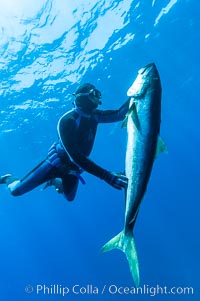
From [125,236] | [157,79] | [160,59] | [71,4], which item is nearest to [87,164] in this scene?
[125,236]

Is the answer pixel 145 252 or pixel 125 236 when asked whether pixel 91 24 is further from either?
pixel 145 252

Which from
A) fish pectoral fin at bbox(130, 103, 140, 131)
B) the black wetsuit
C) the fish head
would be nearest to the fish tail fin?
the black wetsuit

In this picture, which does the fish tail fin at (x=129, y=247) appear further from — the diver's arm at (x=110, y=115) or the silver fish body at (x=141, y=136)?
the diver's arm at (x=110, y=115)

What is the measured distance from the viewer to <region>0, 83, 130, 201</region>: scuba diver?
4.27m

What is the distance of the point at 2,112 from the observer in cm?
2095

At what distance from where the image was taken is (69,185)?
617 centimetres

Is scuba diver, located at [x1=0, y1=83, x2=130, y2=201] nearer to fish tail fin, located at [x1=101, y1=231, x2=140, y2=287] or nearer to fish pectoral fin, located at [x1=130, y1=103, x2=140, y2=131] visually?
fish tail fin, located at [x1=101, y1=231, x2=140, y2=287]

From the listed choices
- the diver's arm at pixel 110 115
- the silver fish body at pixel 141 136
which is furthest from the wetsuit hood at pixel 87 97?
the silver fish body at pixel 141 136

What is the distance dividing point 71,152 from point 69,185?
6.31ft

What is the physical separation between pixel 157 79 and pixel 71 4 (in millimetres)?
13823

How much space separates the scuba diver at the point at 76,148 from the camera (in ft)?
14.0

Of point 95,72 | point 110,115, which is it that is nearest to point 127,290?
point 95,72

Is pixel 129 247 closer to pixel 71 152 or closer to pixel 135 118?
pixel 135 118

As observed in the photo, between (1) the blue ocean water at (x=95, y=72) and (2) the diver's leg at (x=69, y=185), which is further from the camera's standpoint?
(1) the blue ocean water at (x=95, y=72)
